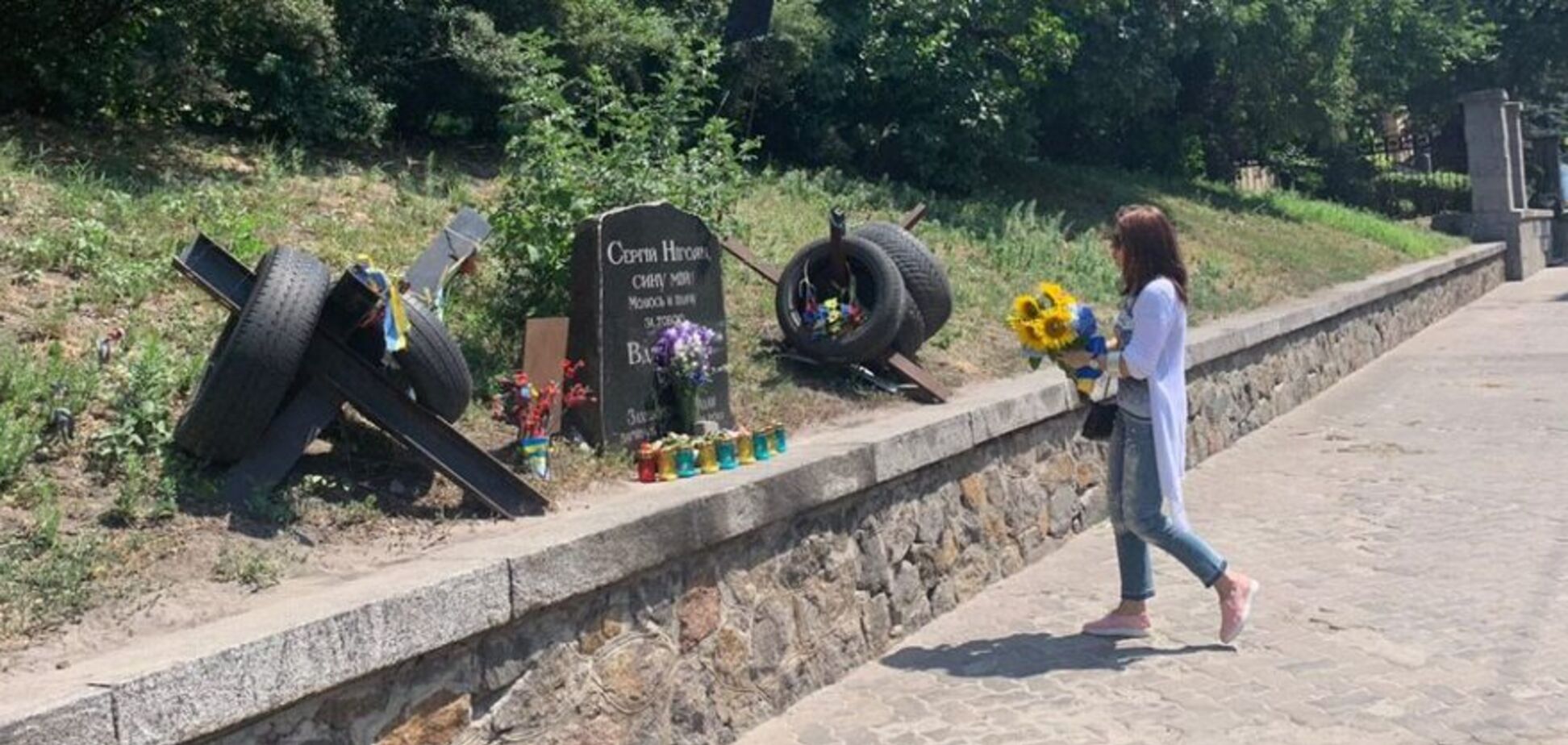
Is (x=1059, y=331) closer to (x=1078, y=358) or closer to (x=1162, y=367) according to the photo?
(x=1078, y=358)

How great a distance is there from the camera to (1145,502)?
622cm

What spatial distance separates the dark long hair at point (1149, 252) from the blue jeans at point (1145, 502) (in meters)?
0.56

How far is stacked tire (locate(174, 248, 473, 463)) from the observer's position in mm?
4727

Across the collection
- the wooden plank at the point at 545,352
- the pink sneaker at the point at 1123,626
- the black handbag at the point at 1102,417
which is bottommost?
the pink sneaker at the point at 1123,626

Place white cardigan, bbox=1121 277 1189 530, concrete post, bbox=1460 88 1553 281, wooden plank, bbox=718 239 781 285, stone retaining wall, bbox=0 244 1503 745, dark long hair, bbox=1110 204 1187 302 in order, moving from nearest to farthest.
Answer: stone retaining wall, bbox=0 244 1503 745 < white cardigan, bbox=1121 277 1189 530 < dark long hair, bbox=1110 204 1187 302 < wooden plank, bbox=718 239 781 285 < concrete post, bbox=1460 88 1553 281

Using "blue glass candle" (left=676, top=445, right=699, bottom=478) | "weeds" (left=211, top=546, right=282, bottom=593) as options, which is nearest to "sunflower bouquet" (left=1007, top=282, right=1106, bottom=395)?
"blue glass candle" (left=676, top=445, right=699, bottom=478)

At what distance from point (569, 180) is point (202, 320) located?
→ 176cm

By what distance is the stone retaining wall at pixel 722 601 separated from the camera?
3.82 m

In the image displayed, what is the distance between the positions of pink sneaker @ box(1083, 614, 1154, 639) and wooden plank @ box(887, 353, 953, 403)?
1.74 metres

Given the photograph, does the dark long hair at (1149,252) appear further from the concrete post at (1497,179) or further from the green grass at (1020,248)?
the concrete post at (1497,179)

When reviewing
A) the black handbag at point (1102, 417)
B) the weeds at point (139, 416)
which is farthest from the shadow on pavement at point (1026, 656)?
the weeds at point (139, 416)

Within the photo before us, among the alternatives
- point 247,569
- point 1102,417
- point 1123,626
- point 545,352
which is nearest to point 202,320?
point 545,352

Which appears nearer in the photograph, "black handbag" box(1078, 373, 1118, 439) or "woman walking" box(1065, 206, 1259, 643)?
"woman walking" box(1065, 206, 1259, 643)

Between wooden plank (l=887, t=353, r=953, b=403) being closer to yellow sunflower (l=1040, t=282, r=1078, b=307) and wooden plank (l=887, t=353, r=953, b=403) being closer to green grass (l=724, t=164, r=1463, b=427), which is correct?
green grass (l=724, t=164, r=1463, b=427)
